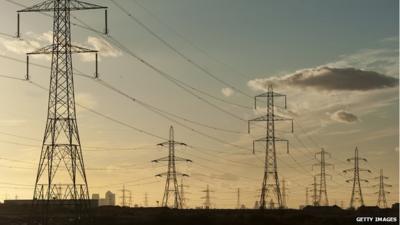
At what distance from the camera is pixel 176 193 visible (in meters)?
112

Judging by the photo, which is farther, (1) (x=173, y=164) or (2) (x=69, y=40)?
(1) (x=173, y=164)

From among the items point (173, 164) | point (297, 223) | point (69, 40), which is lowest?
point (297, 223)

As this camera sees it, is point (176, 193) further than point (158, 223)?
Yes

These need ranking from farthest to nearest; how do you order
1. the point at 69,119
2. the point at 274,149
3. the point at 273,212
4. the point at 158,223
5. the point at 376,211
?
1. the point at 376,211
2. the point at 273,212
3. the point at 274,149
4. the point at 158,223
5. the point at 69,119

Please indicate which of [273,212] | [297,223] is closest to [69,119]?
[297,223]

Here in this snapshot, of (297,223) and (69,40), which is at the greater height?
(69,40)

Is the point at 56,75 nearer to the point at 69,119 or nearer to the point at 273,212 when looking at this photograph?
the point at 69,119

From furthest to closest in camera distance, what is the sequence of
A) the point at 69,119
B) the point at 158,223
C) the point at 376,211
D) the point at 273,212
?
the point at 376,211 → the point at 273,212 → the point at 158,223 → the point at 69,119

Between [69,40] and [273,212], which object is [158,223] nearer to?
[69,40]

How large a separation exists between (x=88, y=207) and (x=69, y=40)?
50.4 feet

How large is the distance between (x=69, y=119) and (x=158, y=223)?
3091cm

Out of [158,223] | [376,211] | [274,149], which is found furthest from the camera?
[376,211]

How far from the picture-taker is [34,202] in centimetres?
6756

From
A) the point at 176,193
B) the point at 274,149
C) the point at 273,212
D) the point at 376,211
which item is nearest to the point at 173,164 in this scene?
the point at 176,193
